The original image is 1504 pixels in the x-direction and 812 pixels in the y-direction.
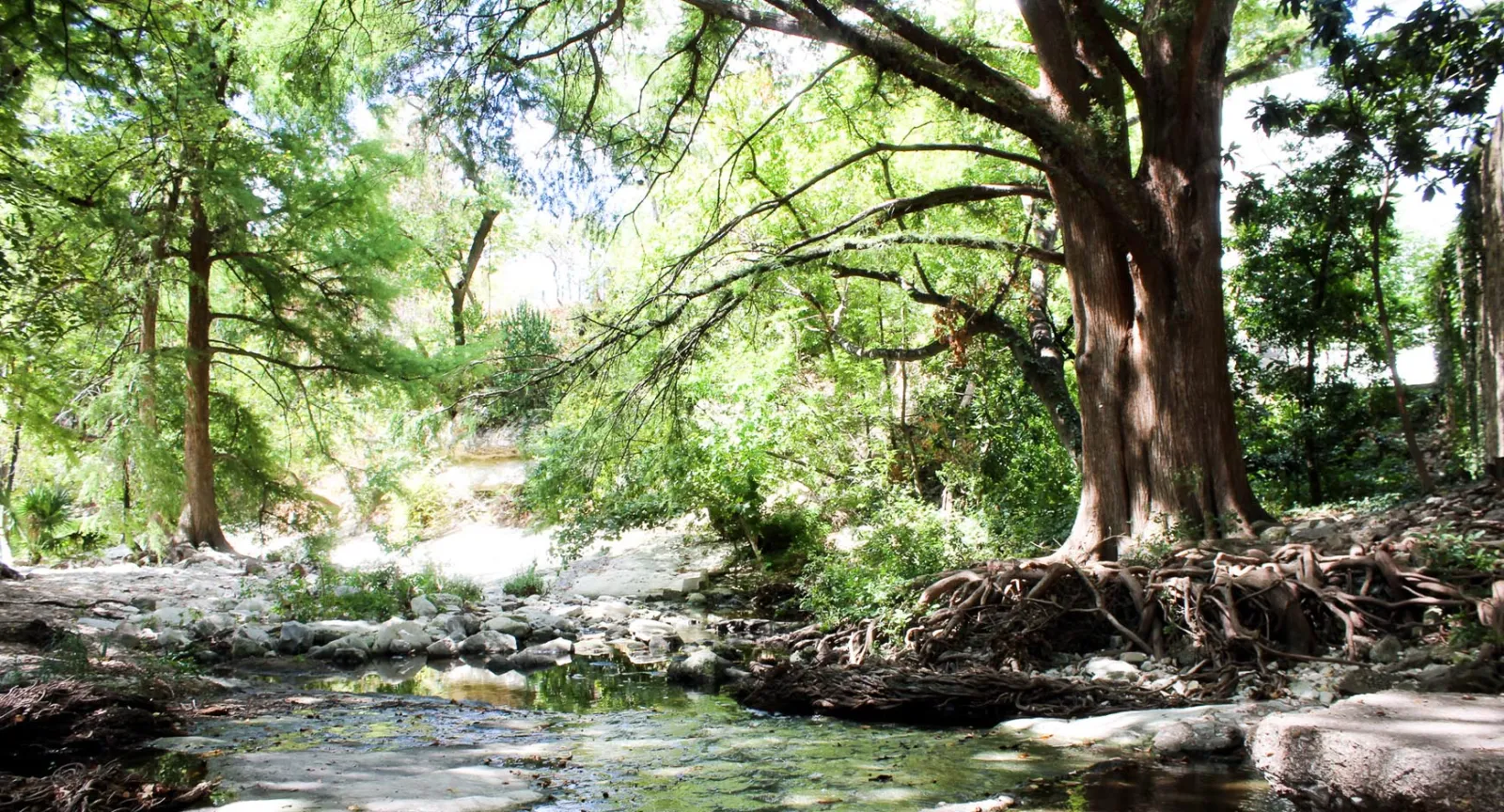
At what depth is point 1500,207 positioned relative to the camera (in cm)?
704

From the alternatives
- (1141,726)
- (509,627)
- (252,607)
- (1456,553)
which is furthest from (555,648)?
(1456,553)

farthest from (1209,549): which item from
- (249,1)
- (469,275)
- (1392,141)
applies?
(469,275)

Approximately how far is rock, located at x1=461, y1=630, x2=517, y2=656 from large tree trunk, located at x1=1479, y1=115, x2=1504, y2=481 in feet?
27.2

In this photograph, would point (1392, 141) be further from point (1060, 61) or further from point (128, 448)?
point (128, 448)

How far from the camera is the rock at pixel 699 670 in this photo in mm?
7266

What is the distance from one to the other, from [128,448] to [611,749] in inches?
415

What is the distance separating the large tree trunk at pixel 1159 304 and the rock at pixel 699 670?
3162 mm

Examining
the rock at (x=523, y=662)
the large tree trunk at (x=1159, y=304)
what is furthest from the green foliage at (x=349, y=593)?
the large tree trunk at (x=1159, y=304)

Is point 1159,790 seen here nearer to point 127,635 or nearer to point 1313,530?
point 1313,530

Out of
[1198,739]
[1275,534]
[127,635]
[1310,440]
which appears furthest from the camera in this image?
[1310,440]

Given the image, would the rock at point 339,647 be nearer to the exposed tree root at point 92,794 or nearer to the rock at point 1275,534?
the exposed tree root at point 92,794

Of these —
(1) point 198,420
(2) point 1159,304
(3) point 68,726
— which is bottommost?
(3) point 68,726

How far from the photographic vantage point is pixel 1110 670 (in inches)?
249

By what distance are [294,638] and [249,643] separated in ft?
1.51
